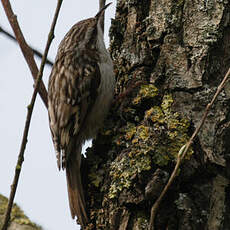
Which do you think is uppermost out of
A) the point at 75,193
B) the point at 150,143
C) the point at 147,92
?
the point at 147,92

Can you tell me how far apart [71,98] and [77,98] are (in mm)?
45

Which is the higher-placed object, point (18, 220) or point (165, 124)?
point (165, 124)

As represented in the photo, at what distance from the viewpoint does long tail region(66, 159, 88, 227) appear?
6.36 ft

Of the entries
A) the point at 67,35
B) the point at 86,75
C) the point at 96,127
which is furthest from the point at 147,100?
the point at 67,35

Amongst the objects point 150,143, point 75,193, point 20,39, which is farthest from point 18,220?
point 20,39

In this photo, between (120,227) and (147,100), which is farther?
(147,100)

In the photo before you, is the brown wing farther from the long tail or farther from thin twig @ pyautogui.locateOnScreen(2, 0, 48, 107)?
thin twig @ pyautogui.locateOnScreen(2, 0, 48, 107)

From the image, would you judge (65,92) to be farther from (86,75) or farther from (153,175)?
(153,175)

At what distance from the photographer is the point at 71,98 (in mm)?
2391

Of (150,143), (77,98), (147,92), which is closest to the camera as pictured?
(150,143)

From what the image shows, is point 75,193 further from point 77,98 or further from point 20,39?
point 20,39

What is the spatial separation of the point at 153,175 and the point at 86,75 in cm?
86

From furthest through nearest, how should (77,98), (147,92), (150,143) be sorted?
(77,98) → (147,92) → (150,143)

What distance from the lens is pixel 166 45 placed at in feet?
6.66
